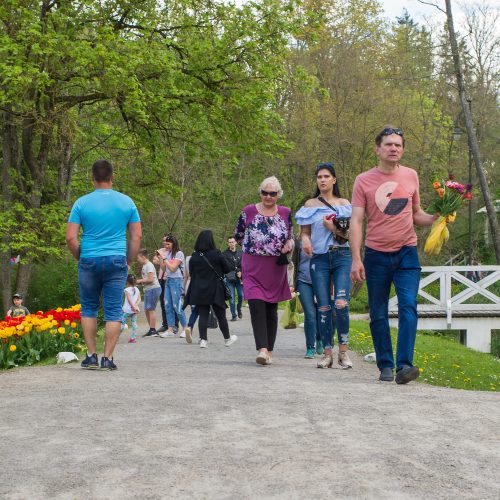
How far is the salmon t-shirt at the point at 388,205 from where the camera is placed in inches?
290

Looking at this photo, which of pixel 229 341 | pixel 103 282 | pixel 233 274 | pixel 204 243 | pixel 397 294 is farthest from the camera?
pixel 233 274

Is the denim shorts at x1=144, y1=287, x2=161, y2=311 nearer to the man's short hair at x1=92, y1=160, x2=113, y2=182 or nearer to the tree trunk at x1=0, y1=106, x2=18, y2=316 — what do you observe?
the man's short hair at x1=92, y1=160, x2=113, y2=182

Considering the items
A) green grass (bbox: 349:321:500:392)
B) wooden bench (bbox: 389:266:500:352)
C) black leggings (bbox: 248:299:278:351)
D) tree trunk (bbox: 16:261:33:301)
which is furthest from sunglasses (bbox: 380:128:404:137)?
wooden bench (bbox: 389:266:500:352)

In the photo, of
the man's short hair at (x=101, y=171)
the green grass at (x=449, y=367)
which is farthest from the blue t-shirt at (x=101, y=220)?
the green grass at (x=449, y=367)

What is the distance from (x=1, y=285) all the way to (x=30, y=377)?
1852 cm

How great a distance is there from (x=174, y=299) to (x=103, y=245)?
24.3ft

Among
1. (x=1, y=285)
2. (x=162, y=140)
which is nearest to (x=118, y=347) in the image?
(x=162, y=140)

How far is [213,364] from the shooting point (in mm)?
9812

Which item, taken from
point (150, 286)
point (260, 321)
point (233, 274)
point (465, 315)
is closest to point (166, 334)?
point (150, 286)

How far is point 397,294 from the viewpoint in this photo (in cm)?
749

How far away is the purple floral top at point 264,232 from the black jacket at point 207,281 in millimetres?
3909

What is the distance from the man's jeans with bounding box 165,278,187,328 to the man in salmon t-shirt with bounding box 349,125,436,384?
26.8 ft

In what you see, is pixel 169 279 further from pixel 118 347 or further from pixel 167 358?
pixel 167 358

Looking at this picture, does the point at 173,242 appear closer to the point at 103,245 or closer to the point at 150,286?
the point at 150,286
